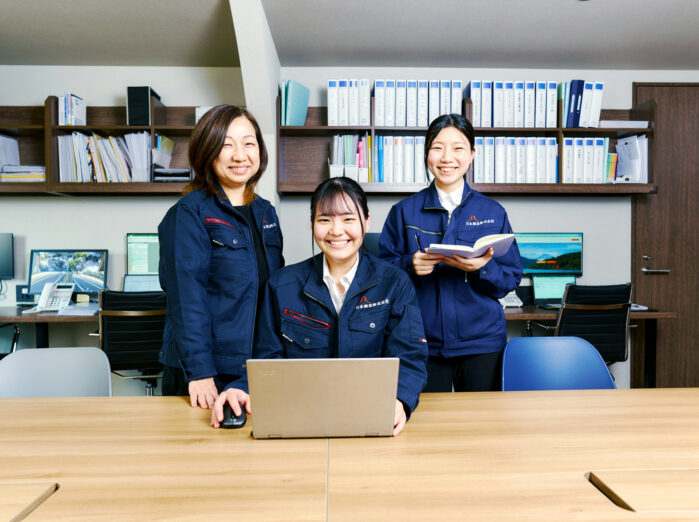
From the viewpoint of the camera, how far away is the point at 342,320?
121 centimetres

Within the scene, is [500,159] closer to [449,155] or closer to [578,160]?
[578,160]

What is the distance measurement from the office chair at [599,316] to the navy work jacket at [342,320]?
1.73 metres

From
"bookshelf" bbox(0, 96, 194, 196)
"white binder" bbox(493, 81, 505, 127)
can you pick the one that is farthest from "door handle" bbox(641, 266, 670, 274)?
"bookshelf" bbox(0, 96, 194, 196)

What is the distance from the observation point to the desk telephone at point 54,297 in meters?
2.89

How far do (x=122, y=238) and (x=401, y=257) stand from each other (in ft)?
8.07

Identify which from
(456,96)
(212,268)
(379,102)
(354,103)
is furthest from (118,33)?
(212,268)

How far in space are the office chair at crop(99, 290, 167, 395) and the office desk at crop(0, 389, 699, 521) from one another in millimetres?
1224

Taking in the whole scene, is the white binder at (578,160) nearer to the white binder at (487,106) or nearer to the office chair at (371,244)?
the white binder at (487,106)

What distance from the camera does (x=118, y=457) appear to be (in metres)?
0.90

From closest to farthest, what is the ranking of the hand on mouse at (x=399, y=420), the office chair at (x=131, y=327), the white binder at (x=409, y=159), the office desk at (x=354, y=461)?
the office desk at (x=354, y=461) → the hand on mouse at (x=399, y=420) → the office chair at (x=131, y=327) → the white binder at (x=409, y=159)

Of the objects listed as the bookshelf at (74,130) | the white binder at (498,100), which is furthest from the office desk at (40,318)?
the white binder at (498,100)

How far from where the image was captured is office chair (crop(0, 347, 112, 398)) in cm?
146

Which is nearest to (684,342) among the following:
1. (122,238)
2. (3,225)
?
(122,238)

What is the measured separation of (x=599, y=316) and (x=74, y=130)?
3.50 metres
